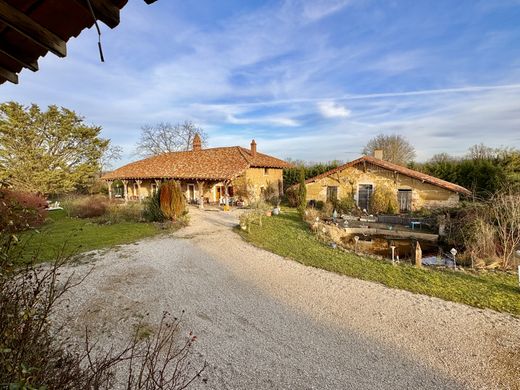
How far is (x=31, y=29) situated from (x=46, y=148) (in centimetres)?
3078

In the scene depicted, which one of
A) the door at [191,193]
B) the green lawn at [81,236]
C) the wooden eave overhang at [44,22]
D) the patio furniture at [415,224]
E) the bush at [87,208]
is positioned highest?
the wooden eave overhang at [44,22]

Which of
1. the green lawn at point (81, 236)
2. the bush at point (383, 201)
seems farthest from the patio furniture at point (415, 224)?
the green lawn at point (81, 236)

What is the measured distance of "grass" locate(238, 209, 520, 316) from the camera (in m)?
6.67

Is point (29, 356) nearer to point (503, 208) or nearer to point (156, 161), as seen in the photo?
point (503, 208)

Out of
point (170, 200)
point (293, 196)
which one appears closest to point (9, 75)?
point (170, 200)

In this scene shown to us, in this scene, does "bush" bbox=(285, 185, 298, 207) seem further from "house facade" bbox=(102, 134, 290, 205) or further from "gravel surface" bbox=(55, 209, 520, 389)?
"gravel surface" bbox=(55, 209, 520, 389)

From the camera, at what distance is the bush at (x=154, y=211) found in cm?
1555

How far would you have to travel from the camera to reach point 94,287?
A: 6.89 metres

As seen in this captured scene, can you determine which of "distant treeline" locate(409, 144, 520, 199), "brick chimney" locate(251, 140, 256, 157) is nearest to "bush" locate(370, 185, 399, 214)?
"distant treeline" locate(409, 144, 520, 199)

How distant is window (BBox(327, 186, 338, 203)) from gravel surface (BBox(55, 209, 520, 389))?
12.8 meters

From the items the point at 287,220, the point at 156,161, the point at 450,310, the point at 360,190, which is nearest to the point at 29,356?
the point at 450,310

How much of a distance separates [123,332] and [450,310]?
665cm

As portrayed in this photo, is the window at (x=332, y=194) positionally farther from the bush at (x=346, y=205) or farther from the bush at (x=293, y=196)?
the bush at (x=293, y=196)

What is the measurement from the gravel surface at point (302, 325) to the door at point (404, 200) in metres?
13.1
